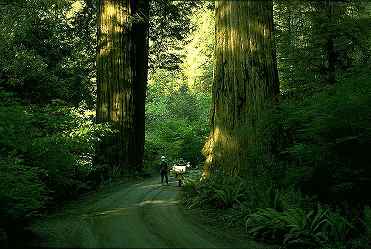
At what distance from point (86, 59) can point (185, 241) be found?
57.4 feet

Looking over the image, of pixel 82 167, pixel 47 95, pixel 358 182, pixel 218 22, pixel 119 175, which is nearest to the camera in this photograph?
pixel 358 182

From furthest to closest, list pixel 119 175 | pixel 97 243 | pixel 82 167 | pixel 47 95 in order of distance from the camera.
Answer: pixel 47 95 < pixel 119 175 < pixel 82 167 < pixel 97 243

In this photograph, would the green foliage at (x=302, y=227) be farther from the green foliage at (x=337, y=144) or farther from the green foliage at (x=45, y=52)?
the green foliage at (x=45, y=52)

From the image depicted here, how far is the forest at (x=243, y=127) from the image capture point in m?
7.71

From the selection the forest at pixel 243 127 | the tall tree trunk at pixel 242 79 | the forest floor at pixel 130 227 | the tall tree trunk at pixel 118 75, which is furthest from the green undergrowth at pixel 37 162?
the tall tree trunk at pixel 242 79

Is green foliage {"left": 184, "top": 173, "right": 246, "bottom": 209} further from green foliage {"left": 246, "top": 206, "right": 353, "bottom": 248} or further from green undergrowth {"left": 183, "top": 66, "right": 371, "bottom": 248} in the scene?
green foliage {"left": 246, "top": 206, "right": 353, "bottom": 248}

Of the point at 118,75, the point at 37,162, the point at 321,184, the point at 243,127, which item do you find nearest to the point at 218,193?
the point at 243,127

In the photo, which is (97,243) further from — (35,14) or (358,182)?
(35,14)

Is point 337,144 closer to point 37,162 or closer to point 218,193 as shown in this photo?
point 218,193

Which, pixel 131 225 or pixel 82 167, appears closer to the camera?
pixel 131 225

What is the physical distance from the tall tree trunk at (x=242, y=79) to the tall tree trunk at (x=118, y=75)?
6362 mm

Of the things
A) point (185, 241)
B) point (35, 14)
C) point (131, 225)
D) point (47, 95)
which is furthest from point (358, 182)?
point (35, 14)

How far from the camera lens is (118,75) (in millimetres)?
16938

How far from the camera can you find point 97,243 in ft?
20.5
